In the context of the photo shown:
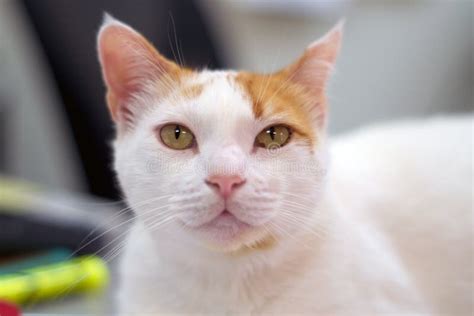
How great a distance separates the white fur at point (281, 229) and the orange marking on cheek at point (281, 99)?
0.08 ft

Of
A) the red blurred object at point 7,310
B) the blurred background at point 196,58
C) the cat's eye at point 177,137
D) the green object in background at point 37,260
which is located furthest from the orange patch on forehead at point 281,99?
the blurred background at point 196,58

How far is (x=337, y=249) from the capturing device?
2.70 feet

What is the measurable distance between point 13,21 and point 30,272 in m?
1.97

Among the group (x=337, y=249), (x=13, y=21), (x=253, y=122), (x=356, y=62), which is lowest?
(x=337, y=249)

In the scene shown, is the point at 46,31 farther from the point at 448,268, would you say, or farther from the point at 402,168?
the point at 448,268

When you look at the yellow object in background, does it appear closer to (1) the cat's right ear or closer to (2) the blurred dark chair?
(1) the cat's right ear

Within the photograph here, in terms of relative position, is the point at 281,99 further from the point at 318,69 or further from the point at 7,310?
the point at 7,310

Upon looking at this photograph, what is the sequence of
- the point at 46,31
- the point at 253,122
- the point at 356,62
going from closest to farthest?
1. the point at 253,122
2. the point at 46,31
3. the point at 356,62

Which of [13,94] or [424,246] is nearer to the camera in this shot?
[424,246]

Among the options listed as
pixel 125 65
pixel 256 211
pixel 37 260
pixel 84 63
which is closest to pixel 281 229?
pixel 256 211

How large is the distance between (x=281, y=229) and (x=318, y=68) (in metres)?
0.28

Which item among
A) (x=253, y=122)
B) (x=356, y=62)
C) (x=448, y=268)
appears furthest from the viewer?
(x=356, y=62)

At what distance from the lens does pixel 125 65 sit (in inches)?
33.1

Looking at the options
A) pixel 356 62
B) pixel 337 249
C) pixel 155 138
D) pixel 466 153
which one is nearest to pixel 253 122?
pixel 155 138
